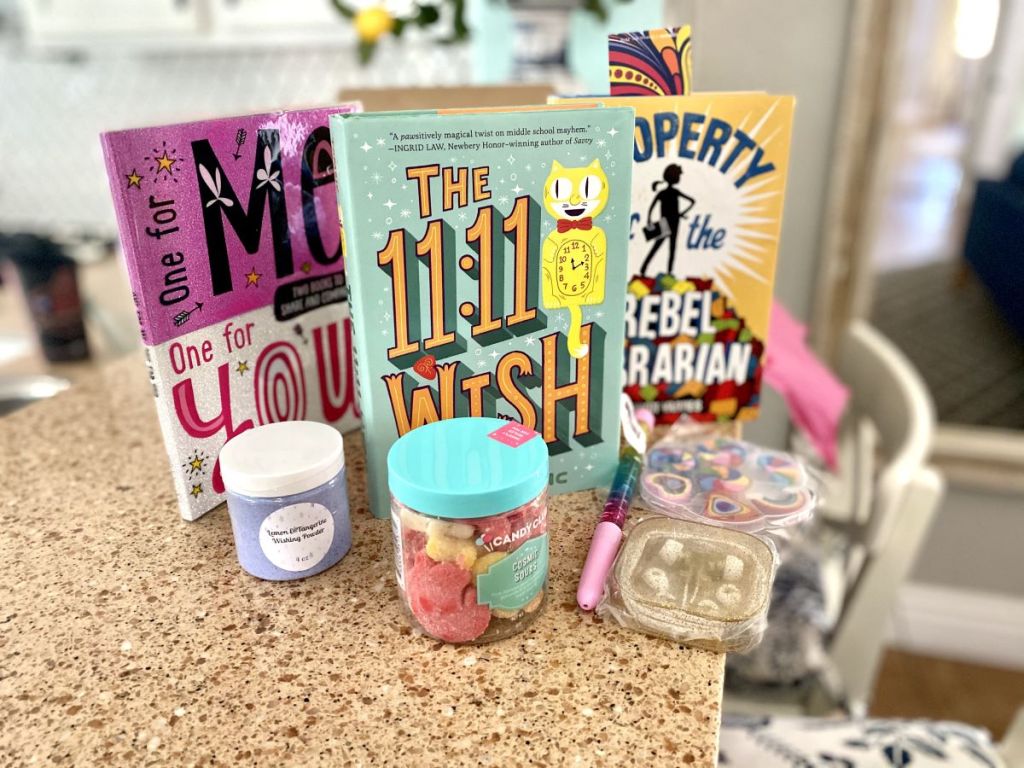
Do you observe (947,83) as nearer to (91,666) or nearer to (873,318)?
(873,318)

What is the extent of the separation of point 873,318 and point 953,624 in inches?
33.7

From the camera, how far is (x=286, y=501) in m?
0.53

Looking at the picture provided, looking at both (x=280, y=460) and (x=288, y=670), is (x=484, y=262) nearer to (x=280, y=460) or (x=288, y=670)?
(x=280, y=460)

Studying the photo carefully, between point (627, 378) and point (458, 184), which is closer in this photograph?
point (458, 184)

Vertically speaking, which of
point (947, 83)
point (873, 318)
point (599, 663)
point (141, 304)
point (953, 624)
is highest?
point (947, 83)

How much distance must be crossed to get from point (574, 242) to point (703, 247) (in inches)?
8.4

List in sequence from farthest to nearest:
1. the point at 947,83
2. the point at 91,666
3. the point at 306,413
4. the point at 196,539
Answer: the point at 947,83, the point at 306,413, the point at 196,539, the point at 91,666

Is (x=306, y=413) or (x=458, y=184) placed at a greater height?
(x=458, y=184)

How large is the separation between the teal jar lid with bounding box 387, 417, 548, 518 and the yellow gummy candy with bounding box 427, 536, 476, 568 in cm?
2

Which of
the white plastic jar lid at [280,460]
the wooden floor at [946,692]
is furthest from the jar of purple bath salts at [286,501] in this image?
the wooden floor at [946,692]

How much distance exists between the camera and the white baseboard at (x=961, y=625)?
1.94m

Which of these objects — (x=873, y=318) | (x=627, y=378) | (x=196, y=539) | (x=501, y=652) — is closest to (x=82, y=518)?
(x=196, y=539)

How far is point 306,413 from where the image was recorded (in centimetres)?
70

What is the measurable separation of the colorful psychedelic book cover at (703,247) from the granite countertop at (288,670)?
0.22m
